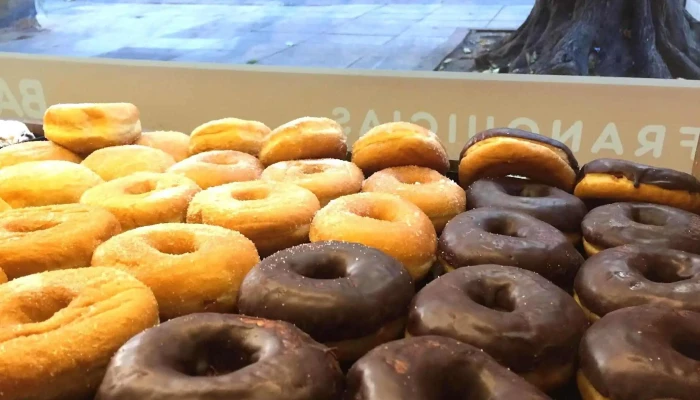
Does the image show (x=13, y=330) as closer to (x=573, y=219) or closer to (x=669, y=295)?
(x=669, y=295)

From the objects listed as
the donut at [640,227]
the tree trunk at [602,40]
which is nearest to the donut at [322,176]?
the donut at [640,227]

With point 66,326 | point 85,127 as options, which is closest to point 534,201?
point 66,326

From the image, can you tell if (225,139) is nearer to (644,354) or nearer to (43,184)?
(43,184)

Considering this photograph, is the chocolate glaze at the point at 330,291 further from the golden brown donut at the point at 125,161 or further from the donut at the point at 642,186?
the golden brown donut at the point at 125,161

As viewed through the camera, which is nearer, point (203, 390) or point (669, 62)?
point (203, 390)

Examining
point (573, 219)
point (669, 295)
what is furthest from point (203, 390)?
point (573, 219)

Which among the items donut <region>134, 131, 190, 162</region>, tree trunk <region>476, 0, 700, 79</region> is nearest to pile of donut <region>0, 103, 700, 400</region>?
donut <region>134, 131, 190, 162</region>
